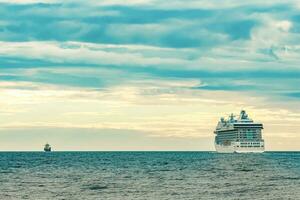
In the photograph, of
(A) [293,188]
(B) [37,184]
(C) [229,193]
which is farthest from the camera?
(B) [37,184]

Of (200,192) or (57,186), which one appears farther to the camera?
(57,186)

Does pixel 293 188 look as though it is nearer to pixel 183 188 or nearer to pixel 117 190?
pixel 183 188

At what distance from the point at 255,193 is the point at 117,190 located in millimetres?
14310

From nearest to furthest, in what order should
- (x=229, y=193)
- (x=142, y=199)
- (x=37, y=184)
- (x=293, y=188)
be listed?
(x=142, y=199), (x=229, y=193), (x=293, y=188), (x=37, y=184)

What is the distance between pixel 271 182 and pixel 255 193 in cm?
1572

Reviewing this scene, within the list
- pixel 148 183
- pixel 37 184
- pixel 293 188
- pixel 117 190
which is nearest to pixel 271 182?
pixel 293 188

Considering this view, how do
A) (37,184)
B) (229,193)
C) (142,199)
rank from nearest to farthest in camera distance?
(142,199) < (229,193) < (37,184)

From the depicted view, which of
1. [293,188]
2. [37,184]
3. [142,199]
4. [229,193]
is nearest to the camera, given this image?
[142,199]

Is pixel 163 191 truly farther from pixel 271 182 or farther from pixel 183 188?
pixel 271 182

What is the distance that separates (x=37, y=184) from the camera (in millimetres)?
72125

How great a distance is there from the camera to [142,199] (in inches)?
2157

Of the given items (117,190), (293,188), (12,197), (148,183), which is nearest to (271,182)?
(293,188)

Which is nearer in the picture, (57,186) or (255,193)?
(255,193)

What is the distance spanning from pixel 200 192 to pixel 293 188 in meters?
11.1
